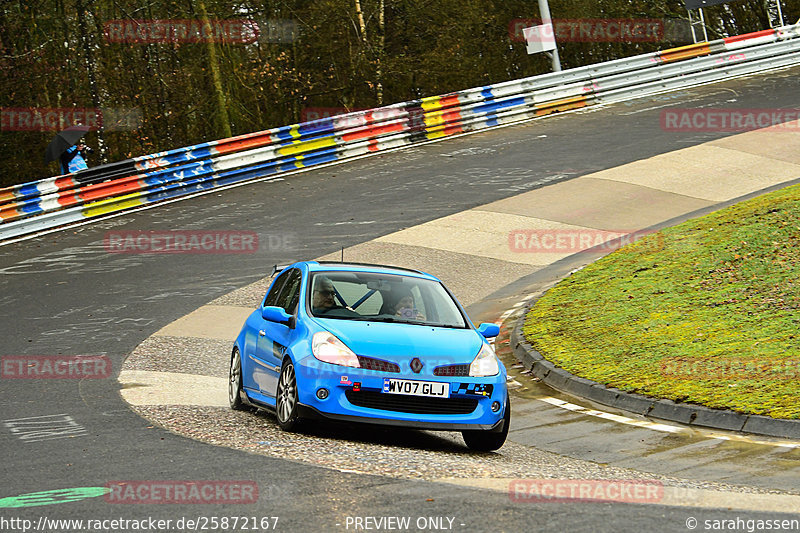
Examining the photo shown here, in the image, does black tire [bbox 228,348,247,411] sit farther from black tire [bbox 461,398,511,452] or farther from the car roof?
black tire [bbox 461,398,511,452]

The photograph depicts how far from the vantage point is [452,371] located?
8.34 meters

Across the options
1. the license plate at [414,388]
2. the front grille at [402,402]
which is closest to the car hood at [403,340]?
the license plate at [414,388]

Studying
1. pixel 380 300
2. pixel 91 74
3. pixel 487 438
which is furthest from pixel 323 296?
pixel 91 74

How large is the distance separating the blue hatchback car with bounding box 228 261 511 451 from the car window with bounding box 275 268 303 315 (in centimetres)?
3

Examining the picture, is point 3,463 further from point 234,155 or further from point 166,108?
point 166,108

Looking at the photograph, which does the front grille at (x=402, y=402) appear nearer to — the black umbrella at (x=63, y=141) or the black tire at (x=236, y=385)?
the black tire at (x=236, y=385)

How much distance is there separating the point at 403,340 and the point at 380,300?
38.1 inches

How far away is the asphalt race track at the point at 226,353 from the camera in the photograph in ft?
19.7

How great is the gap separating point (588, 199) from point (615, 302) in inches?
280

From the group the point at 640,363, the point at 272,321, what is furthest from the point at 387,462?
the point at 640,363

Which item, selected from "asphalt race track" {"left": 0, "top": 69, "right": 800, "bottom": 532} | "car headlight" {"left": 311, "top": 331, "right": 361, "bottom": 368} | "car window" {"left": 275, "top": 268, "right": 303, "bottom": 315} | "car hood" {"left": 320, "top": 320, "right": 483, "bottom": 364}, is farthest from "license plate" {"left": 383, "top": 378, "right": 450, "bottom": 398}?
"car window" {"left": 275, "top": 268, "right": 303, "bottom": 315}

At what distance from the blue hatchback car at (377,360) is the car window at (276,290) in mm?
554

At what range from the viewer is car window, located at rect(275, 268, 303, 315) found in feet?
31.1

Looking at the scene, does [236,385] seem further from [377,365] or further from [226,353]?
[226,353]
